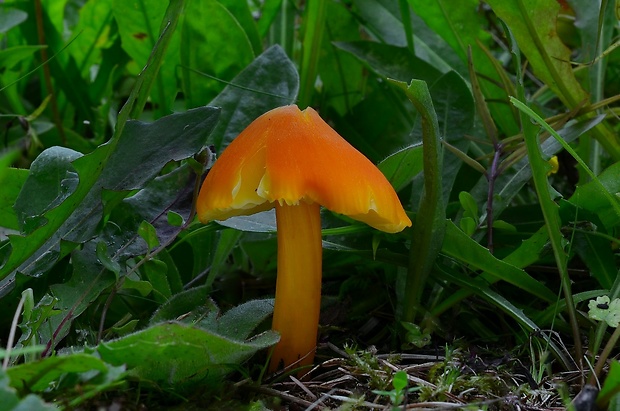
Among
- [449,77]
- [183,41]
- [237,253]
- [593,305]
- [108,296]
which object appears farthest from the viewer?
[183,41]

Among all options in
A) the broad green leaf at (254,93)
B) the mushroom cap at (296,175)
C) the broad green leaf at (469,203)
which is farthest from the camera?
the broad green leaf at (254,93)

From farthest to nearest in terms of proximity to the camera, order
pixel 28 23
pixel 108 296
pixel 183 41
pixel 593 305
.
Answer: pixel 28 23 → pixel 183 41 → pixel 108 296 → pixel 593 305

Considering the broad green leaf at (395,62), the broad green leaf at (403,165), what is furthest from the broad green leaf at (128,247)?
the broad green leaf at (395,62)

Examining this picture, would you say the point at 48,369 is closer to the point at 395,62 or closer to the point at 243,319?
the point at 243,319

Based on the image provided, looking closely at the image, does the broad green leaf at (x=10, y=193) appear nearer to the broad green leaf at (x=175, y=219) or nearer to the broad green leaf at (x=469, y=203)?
the broad green leaf at (x=175, y=219)

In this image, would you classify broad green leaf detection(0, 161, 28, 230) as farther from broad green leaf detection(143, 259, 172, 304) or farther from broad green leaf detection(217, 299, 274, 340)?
broad green leaf detection(217, 299, 274, 340)

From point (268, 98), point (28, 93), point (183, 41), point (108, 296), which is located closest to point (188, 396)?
point (108, 296)

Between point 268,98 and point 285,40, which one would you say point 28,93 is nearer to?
point 285,40

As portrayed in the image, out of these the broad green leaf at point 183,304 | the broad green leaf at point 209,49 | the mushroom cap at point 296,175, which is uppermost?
the broad green leaf at point 209,49
